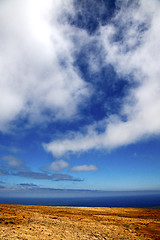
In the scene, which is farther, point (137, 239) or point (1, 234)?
point (137, 239)

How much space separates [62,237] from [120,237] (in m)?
6.17

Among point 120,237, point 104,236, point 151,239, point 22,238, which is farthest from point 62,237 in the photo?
point 151,239

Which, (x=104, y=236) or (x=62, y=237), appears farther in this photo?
(x=104, y=236)

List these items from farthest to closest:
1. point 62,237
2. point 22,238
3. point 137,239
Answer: point 137,239
point 62,237
point 22,238

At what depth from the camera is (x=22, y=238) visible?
11477 mm

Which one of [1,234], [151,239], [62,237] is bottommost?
[151,239]

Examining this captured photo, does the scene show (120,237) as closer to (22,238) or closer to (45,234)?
(45,234)

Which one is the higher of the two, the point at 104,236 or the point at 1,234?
the point at 1,234

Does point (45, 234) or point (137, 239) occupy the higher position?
point (45, 234)

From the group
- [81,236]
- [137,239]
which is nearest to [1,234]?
[81,236]

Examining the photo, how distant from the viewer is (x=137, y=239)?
14008mm

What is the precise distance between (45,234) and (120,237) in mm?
7760

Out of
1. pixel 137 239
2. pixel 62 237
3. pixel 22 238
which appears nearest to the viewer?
pixel 22 238

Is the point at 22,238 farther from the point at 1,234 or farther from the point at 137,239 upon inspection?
the point at 137,239
